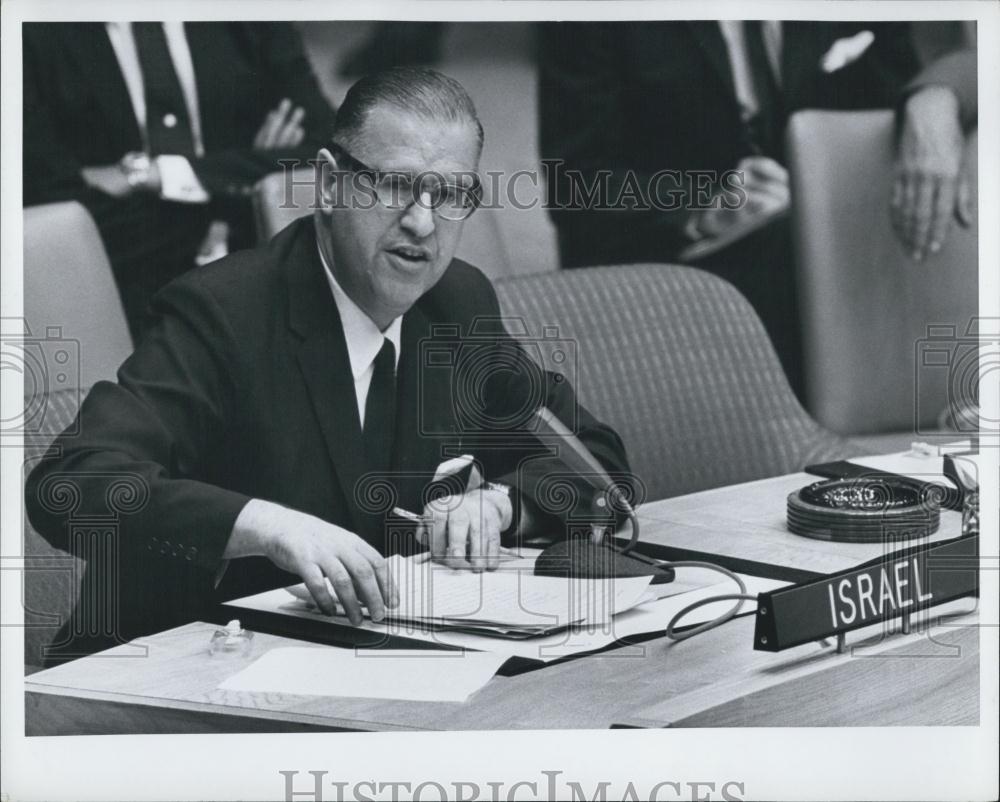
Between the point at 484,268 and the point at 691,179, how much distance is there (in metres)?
0.39

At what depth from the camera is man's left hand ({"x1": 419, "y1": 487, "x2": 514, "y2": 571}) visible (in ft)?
6.63

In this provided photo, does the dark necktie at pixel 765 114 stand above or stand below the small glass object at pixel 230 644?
above

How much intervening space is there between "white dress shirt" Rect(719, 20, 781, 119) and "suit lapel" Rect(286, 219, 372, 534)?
31.6 inches

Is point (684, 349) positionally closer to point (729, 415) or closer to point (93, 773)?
point (729, 415)

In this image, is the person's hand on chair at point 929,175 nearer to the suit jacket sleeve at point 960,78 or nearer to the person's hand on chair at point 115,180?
the suit jacket sleeve at point 960,78

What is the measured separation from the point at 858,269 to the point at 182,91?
125 centimetres

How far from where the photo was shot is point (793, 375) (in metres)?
2.71

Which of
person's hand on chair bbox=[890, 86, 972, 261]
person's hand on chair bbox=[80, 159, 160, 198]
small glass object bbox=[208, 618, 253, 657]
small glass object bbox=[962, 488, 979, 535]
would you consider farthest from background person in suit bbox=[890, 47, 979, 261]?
small glass object bbox=[208, 618, 253, 657]

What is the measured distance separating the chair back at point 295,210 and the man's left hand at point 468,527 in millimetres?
398

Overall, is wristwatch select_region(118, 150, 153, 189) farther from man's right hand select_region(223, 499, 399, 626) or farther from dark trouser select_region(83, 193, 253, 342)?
man's right hand select_region(223, 499, 399, 626)

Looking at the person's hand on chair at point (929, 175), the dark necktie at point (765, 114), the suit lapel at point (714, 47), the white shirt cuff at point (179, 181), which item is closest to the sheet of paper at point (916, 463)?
the person's hand on chair at point (929, 175)

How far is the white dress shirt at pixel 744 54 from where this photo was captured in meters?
2.39

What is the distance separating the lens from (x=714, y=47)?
2.40m

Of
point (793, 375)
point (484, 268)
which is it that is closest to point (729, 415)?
point (793, 375)
